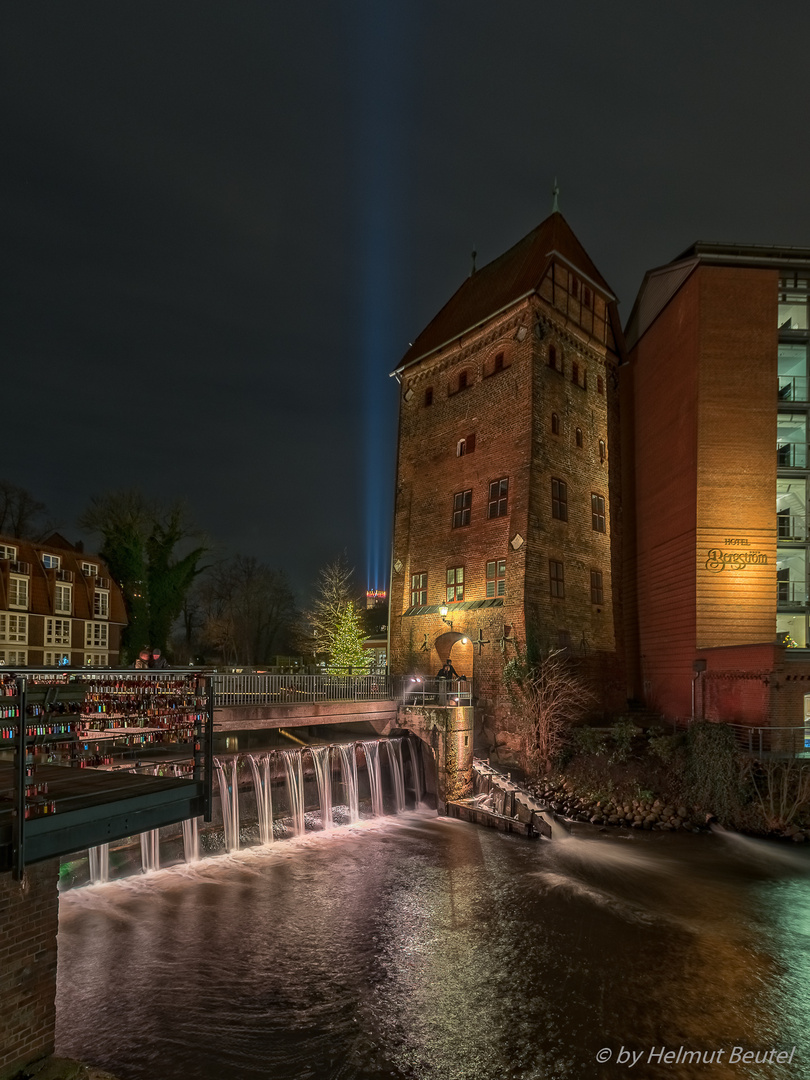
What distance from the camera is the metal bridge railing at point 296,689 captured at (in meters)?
19.1

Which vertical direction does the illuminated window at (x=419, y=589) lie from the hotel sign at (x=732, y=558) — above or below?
below

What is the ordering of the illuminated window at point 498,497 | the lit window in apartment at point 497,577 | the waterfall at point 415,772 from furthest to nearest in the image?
the illuminated window at point 498,497, the lit window in apartment at point 497,577, the waterfall at point 415,772

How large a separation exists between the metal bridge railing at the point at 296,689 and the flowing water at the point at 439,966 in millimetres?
4329

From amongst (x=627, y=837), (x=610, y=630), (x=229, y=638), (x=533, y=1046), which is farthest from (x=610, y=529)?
(x=229, y=638)

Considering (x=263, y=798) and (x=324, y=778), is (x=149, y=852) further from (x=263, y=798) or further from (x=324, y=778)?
(x=324, y=778)

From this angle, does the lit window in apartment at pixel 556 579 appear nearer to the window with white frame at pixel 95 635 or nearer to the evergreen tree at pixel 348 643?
the evergreen tree at pixel 348 643

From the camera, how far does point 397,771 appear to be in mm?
22547

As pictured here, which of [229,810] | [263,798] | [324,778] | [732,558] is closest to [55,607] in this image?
[324,778]

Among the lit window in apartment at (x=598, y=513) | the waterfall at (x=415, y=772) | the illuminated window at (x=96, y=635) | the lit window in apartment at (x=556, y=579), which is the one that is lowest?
the waterfall at (x=415, y=772)

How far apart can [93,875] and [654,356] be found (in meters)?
28.3

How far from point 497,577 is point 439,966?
1691 centimetres

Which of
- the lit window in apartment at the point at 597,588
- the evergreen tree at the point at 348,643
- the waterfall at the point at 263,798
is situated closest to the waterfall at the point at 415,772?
the waterfall at the point at 263,798

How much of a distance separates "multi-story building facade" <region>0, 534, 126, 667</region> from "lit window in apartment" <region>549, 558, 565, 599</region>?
2482 cm

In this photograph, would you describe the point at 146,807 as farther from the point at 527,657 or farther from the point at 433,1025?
the point at 527,657
